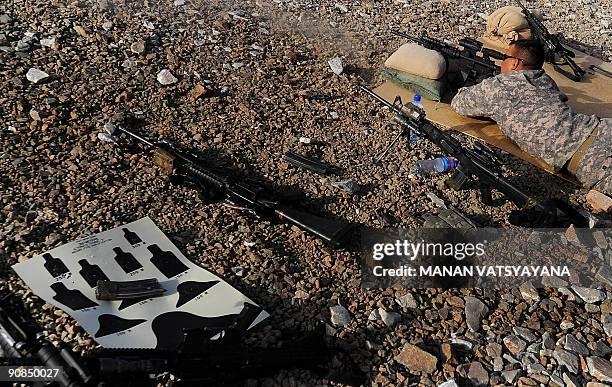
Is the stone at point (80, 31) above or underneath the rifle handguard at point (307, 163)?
above

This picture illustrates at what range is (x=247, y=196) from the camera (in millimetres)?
4121

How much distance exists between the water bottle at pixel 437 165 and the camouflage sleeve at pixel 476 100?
902 millimetres

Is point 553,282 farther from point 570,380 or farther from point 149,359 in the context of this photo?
point 149,359

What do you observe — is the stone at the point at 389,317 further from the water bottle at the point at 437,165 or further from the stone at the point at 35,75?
the stone at the point at 35,75

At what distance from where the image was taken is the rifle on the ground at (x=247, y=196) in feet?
13.1

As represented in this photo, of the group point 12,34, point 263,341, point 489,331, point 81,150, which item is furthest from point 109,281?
point 12,34

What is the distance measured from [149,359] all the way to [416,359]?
1.51 m

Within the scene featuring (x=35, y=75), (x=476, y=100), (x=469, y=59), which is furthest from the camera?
(x=469, y=59)

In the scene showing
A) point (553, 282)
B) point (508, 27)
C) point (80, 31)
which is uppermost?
point (508, 27)

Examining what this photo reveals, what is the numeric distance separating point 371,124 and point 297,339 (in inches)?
106

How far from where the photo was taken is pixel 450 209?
4504 mm

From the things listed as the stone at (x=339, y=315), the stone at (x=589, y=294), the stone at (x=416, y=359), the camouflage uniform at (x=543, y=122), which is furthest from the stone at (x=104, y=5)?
the stone at (x=589, y=294)

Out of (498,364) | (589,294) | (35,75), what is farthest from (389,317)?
(35,75)

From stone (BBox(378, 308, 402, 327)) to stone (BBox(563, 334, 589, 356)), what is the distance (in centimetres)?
103
